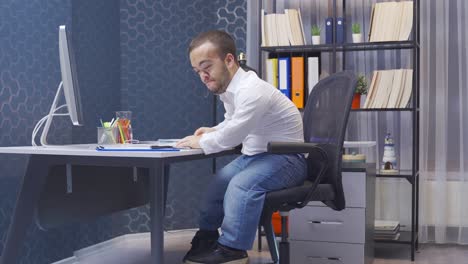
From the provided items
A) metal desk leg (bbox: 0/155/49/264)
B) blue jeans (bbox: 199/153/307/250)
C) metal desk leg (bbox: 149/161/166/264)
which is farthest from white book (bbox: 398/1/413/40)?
metal desk leg (bbox: 0/155/49/264)

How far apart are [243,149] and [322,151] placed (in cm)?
37

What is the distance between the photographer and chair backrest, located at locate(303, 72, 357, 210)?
2.13 meters

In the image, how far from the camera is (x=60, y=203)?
223 cm

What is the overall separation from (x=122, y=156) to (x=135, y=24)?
215cm

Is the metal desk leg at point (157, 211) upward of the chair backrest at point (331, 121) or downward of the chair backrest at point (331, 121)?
downward

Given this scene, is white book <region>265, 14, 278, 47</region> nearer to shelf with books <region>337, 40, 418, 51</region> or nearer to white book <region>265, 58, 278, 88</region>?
white book <region>265, 58, 278, 88</region>

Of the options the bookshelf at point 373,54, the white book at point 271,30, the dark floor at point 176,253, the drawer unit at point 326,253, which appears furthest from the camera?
the white book at point 271,30

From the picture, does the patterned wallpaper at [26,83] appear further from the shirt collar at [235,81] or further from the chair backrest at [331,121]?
the chair backrest at [331,121]

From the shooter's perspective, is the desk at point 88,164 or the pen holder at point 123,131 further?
the pen holder at point 123,131

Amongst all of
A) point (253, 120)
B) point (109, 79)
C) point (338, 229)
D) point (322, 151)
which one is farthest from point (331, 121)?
point (109, 79)

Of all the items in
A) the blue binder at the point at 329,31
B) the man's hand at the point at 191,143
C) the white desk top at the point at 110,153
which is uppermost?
the blue binder at the point at 329,31

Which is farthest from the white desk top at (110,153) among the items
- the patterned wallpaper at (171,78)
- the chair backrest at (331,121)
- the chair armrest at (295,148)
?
the patterned wallpaper at (171,78)

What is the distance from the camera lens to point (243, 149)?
2311mm

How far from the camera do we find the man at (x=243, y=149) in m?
1.98
